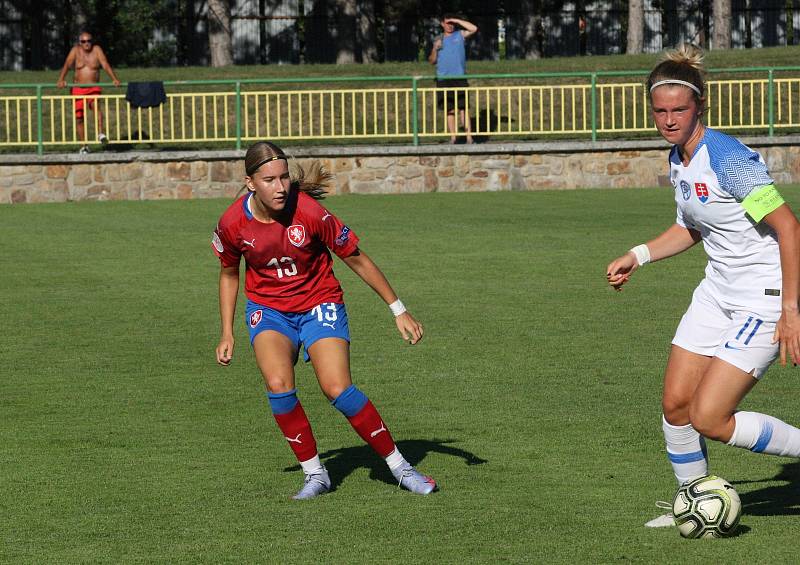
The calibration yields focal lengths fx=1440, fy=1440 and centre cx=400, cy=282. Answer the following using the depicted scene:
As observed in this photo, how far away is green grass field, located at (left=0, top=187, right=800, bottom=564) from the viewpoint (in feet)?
19.2

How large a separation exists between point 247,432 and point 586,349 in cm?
315

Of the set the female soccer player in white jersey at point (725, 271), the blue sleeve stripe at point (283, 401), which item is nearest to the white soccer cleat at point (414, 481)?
the blue sleeve stripe at point (283, 401)

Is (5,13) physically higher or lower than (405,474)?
higher

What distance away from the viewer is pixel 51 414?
8.42 m

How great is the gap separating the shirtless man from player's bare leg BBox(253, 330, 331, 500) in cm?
1752

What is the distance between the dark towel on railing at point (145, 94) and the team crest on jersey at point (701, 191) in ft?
62.3

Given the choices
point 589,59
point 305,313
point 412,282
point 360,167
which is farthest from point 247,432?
point 589,59

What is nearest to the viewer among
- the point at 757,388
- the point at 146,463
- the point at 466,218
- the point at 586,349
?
the point at 146,463

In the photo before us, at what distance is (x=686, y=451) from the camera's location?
232 inches

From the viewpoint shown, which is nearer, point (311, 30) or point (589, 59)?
point (589, 59)

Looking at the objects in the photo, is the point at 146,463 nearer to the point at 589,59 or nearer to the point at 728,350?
the point at 728,350

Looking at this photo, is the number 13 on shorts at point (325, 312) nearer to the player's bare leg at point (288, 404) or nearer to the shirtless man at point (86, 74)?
the player's bare leg at point (288, 404)

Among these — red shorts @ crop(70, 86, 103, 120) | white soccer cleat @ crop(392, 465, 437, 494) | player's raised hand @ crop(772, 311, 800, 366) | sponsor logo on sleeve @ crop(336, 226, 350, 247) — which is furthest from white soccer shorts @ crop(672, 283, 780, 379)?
red shorts @ crop(70, 86, 103, 120)

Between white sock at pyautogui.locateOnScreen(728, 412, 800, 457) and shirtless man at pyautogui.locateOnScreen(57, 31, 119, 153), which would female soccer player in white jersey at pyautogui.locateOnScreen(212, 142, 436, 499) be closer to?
white sock at pyautogui.locateOnScreen(728, 412, 800, 457)
